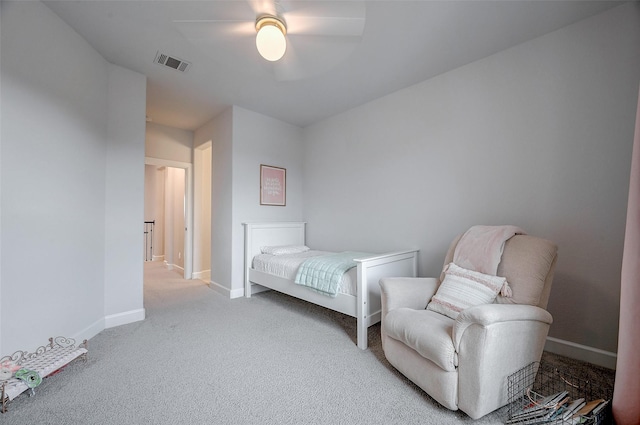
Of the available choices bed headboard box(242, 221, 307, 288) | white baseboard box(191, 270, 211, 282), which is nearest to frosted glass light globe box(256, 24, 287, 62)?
bed headboard box(242, 221, 307, 288)

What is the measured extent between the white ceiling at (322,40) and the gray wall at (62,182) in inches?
12.0

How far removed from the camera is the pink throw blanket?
1.77m

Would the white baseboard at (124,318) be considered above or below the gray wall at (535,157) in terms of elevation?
below

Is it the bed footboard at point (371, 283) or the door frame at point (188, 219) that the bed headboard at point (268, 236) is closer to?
the door frame at point (188, 219)

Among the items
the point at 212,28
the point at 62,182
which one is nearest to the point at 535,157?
the point at 212,28

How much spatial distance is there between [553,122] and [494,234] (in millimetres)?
1073

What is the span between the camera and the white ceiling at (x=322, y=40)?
180cm

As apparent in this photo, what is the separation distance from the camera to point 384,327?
69.8 inches

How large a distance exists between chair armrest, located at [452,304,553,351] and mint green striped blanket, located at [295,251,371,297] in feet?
3.64

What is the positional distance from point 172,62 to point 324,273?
2545 millimetres

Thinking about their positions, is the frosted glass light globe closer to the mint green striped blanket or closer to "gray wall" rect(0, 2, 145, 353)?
"gray wall" rect(0, 2, 145, 353)

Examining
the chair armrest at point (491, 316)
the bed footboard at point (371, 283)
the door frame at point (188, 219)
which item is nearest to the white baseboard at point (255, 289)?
the door frame at point (188, 219)

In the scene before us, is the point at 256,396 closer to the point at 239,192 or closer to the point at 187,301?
the point at 187,301

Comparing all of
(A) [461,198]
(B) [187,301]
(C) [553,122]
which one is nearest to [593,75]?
(C) [553,122]
